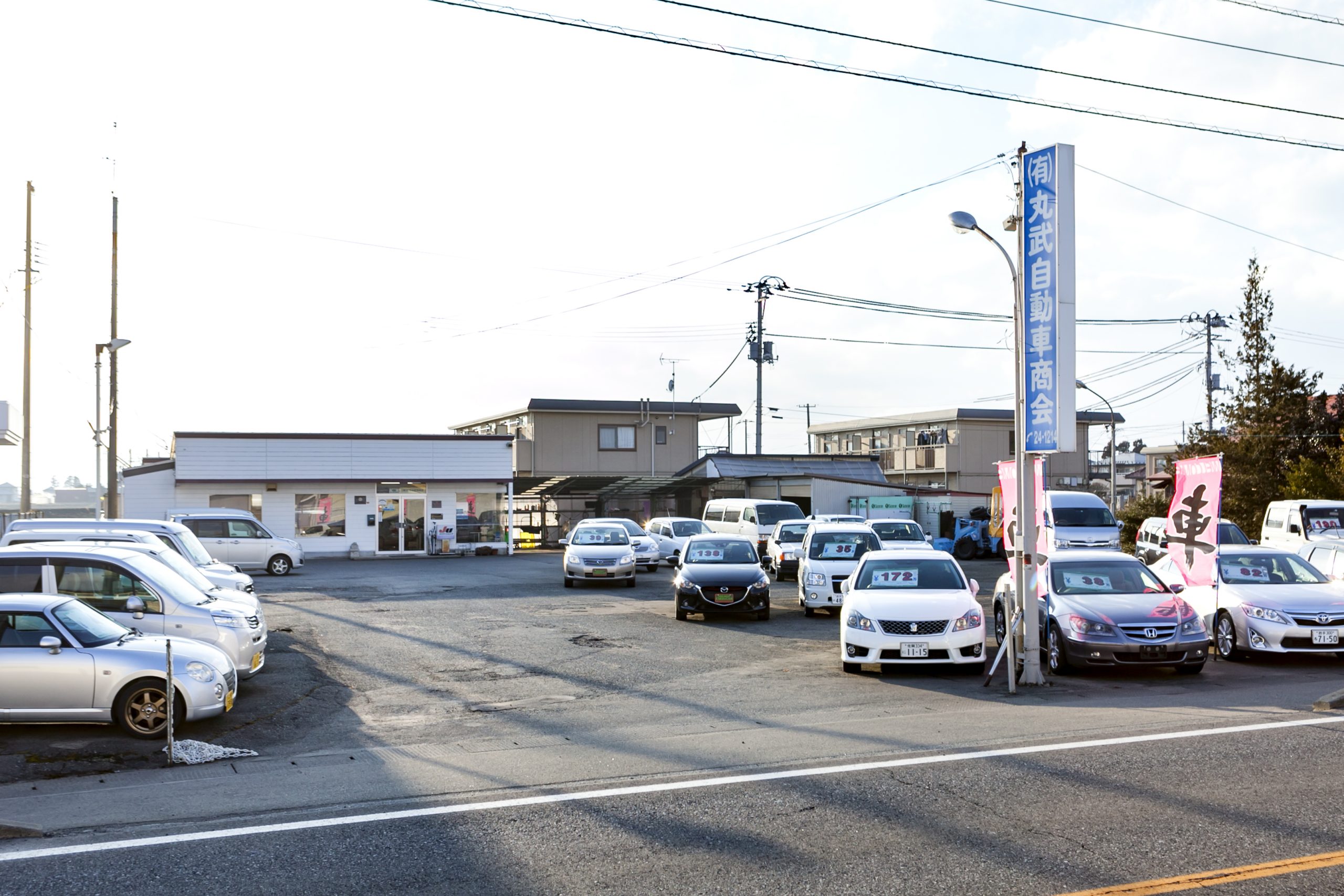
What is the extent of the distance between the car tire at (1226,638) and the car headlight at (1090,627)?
2747 millimetres

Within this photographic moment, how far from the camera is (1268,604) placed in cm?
1438

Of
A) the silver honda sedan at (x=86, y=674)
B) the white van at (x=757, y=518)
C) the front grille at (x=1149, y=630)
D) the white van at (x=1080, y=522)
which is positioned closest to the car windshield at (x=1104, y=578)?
the front grille at (x=1149, y=630)

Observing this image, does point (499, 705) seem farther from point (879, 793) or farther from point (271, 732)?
point (879, 793)

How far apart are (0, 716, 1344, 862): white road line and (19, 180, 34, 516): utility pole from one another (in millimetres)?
23581

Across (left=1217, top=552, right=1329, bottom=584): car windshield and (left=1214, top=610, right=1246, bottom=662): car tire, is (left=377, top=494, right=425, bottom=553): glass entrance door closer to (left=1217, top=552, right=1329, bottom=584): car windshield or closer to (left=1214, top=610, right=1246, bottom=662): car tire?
(left=1217, top=552, right=1329, bottom=584): car windshield

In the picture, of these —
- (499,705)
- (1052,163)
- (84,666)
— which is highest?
(1052,163)

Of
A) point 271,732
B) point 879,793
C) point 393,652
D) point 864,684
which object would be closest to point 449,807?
point 879,793

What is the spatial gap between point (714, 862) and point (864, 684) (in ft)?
23.5

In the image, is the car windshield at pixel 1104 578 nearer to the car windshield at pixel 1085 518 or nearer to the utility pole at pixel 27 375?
the car windshield at pixel 1085 518

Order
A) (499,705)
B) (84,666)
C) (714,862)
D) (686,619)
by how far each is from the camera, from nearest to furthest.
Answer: (714,862) < (84,666) < (499,705) < (686,619)

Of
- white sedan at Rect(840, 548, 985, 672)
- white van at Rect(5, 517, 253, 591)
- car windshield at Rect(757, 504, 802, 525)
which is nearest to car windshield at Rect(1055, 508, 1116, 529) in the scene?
car windshield at Rect(757, 504, 802, 525)

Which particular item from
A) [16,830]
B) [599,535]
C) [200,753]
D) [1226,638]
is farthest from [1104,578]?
[599,535]

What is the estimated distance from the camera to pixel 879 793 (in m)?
7.54

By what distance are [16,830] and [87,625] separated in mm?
3894
